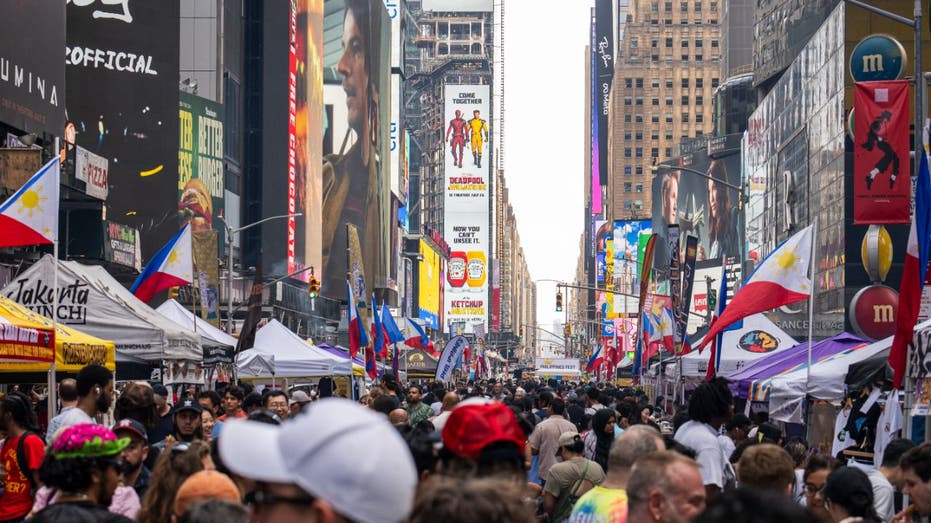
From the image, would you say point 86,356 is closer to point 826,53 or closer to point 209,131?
point 826,53

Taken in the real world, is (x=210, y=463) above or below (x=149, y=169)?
below

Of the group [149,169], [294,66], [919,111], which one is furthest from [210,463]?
[294,66]

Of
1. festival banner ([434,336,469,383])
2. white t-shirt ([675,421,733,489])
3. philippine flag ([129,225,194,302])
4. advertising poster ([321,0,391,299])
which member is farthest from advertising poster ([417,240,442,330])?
white t-shirt ([675,421,733,489])

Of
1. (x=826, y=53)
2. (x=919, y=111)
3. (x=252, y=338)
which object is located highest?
(x=826, y=53)

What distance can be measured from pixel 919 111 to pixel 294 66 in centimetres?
7198

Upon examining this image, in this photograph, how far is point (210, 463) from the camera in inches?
319

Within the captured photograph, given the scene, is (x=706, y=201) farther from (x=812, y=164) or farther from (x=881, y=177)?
(x=881, y=177)

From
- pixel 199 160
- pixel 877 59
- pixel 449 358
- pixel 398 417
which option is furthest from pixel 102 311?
pixel 199 160

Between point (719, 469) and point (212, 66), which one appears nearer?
point (719, 469)

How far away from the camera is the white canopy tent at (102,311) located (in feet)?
59.8

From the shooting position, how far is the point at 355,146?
11106 centimetres

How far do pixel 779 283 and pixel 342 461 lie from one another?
673 inches

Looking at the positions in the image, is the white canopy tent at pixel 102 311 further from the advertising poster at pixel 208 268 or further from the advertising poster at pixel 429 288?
the advertising poster at pixel 429 288

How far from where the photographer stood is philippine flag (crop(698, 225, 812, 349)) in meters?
19.5
